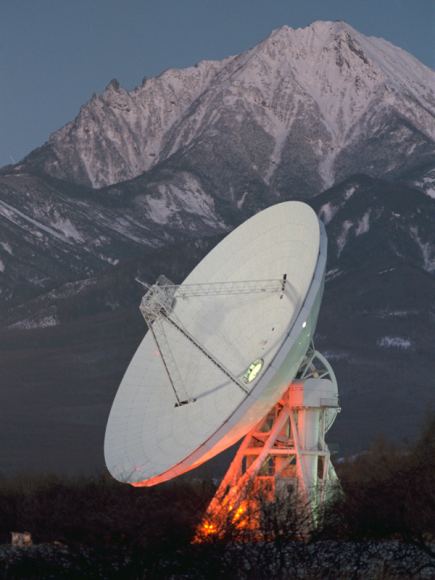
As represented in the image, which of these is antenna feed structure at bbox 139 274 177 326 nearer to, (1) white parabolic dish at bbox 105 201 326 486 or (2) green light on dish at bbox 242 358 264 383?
(1) white parabolic dish at bbox 105 201 326 486

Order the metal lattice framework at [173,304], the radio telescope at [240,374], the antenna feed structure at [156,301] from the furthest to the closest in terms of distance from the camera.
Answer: the metal lattice framework at [173,304] → the antenna feed structure at [156,301] → the radio telescope at [240,374]

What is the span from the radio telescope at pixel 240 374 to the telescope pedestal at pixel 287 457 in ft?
0.16

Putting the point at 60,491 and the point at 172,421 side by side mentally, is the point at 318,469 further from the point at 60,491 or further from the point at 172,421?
the point at 60,491

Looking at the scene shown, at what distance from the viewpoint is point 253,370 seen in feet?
164

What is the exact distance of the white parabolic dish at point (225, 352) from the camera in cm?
4753

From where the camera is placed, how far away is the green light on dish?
4928 cm

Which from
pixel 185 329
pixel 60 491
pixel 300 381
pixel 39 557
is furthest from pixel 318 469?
pixel 60 491

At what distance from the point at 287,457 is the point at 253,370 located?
421 cm

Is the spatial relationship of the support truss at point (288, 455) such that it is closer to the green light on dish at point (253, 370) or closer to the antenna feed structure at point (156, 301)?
the green light on dish at point (253, 370)

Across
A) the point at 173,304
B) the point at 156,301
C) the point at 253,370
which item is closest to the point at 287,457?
the point at 253,370

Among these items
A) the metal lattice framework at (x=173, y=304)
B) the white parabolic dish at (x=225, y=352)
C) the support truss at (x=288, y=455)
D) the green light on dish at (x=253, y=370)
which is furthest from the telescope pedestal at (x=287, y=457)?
the metal lattice framework at (x=173, y=304)

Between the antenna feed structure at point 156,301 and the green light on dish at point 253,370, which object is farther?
the antenna feed structure at point 156,301

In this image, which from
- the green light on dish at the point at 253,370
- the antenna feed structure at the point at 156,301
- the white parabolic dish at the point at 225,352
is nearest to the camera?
the white parabolic dish at the point at 225,352

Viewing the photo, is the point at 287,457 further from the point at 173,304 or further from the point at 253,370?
the point at 173,304
